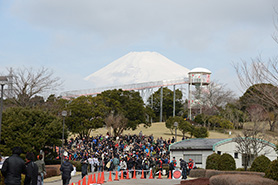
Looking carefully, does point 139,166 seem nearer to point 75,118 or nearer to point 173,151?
point 173,151

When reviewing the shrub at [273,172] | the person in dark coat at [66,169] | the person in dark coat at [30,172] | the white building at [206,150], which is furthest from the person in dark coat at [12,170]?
the white building at [206,150]

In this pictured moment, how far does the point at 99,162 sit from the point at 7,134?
807 cm

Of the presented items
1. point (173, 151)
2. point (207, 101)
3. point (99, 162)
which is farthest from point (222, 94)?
point (99, 162)

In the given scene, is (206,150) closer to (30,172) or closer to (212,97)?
(30,172)

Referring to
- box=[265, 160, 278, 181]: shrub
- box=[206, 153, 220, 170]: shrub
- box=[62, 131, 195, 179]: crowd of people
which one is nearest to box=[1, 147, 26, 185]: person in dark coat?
box=[265, 160, 278, 181]: shrub

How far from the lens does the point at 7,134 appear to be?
1280 inches

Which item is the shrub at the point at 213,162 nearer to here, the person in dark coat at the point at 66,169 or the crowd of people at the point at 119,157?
the crowd of people at the point at 119,157

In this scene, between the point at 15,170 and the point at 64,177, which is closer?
the point at 15,170

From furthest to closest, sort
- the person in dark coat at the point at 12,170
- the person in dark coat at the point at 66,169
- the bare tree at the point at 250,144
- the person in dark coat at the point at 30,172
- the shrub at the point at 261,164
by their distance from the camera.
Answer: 1. the bare tree at the point at 250,144
2. the shrub at the point at 261,164
3. the person in dark coat at the point at 66,169
4. the person in dark coat at the point at 30,172
5. the person in dark coat at the point at 12,170

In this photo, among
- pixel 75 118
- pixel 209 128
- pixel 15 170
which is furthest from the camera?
pixel 209 128

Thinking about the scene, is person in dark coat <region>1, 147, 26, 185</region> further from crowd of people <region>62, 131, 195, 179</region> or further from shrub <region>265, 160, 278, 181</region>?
crowd of people <region>62, 131, 195, 179</region>

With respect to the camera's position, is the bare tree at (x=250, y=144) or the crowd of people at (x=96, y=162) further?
the bare tree at (x=250, y=144)

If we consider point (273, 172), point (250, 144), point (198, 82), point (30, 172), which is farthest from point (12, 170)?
point (198, 82)

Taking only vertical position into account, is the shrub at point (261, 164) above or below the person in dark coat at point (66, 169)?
below
